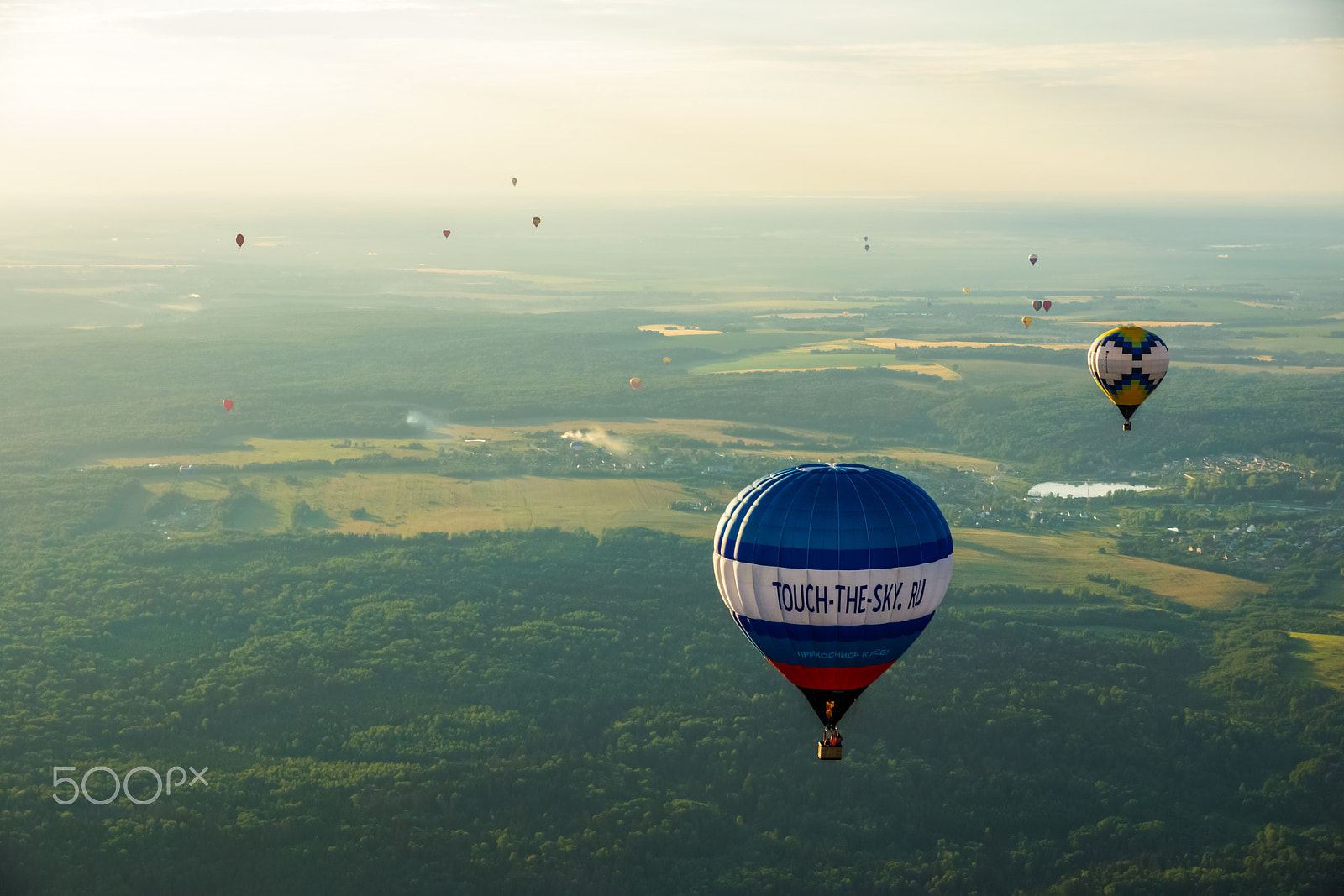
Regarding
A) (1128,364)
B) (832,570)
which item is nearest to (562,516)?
(1128,364)

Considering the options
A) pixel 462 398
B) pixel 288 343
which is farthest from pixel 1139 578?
pixel 288 343

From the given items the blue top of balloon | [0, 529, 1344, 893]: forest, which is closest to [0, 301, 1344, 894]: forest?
[0, 529, 1344, 893]: forest

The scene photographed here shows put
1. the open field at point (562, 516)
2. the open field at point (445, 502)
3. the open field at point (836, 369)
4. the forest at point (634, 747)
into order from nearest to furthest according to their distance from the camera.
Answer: the forest at point (634, 747)
the open field at point (562, 516)
the open field at point (445, 502)
the open field at point (836, 369)

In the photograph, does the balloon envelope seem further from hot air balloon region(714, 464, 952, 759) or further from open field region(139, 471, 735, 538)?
open field region(139, 471, 735, 538)

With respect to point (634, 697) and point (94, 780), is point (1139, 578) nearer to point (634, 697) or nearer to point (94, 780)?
point (634, 697)

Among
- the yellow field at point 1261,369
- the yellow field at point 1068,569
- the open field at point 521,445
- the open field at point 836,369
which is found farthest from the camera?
the open field at point 836,369

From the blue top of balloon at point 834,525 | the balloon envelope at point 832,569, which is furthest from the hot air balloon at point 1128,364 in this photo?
the blue top of balloon at point 834,525

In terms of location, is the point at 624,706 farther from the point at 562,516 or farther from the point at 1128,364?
the point at 562,516

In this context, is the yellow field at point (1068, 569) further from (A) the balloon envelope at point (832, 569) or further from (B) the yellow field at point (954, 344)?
(B) the yellow field at point (954, 344)

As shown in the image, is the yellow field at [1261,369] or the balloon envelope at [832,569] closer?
the balloon envelope at [832,569]
